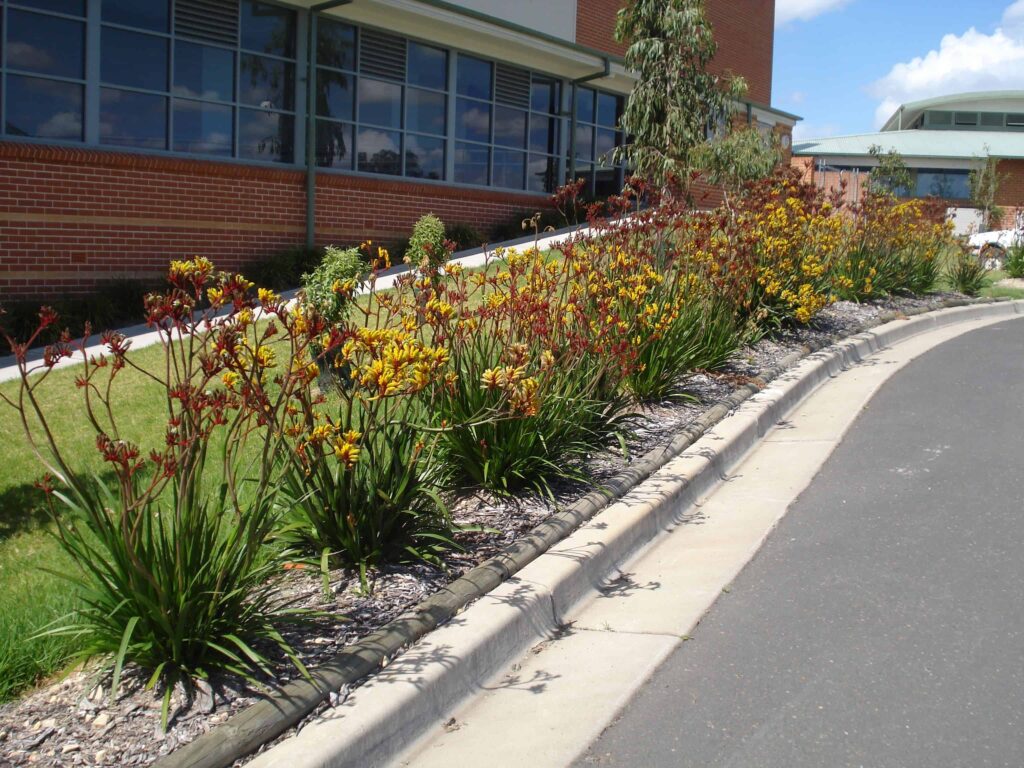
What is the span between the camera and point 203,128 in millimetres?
14109

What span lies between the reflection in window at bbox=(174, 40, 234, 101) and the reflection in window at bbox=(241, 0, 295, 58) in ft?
1.52

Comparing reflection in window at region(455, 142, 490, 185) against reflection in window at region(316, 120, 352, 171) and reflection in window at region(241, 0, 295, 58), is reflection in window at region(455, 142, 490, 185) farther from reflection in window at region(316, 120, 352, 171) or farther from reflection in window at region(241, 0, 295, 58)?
reflection in window at region(241, 0, 295, 58)

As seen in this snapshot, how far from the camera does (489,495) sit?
227 inches

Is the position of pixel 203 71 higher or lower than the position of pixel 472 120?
lower

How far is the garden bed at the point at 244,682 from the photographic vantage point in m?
3.30

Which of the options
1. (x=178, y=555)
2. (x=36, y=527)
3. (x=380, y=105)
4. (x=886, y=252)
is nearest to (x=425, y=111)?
(x=380, y=105)

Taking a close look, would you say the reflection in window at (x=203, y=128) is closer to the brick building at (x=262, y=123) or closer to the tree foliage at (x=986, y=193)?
the brick building at (x=262, y=123)

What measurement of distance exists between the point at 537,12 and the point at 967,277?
9.20m

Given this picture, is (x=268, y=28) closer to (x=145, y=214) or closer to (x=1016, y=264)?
(x=145, y=214)

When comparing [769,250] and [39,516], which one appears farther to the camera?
[769,250]

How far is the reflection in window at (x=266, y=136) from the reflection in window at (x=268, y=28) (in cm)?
89

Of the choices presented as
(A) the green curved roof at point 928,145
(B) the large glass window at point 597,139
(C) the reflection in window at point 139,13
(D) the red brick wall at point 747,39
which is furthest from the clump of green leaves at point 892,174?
(C) the reflection in window at point 139,13

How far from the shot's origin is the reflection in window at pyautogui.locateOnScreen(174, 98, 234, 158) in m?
13.8

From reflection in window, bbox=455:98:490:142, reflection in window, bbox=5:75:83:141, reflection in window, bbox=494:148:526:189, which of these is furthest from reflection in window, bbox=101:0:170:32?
reflection in window, bbox=494:148:526:189
